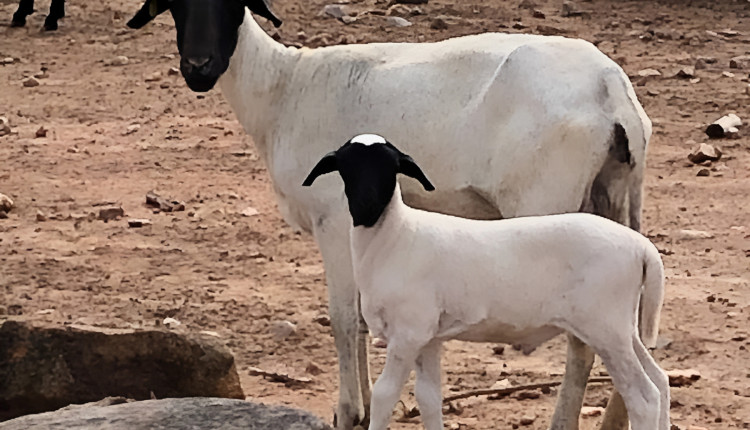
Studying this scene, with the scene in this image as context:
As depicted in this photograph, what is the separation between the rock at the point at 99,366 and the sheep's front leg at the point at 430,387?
1.18 meters

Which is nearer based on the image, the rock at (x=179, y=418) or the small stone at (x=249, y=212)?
the rock at (x=179, y=418)

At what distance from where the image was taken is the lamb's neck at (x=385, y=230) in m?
4.43

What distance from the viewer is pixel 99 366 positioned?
559cm

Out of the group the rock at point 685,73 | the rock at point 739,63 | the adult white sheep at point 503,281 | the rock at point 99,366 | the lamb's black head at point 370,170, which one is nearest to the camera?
the lamb's black head at point 370,170

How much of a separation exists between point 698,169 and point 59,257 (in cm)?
434

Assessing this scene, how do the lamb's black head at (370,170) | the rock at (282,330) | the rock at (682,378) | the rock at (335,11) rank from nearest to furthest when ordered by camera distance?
1. the lamb's black head at (370,170)
2. the rock at (682,378)
3. the rock at (282,330)
4. the rock at (335,11)

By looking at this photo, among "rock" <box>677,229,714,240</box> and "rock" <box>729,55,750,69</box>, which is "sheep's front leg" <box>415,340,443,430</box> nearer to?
"rock" <box>677,229,714,240</box>

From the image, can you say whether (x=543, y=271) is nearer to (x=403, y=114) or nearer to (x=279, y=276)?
(x=403, y=114)

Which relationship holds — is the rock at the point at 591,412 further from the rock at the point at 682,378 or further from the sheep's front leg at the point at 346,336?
the sheep's front leg at the point at 346,336

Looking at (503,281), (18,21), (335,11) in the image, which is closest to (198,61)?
(503,281)

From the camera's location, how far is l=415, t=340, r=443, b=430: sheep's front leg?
4.64 metres

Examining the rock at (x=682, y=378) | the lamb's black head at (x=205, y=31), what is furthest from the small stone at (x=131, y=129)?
the rock at (x=682, y=378)

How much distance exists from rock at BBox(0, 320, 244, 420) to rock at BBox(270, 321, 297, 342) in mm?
1282

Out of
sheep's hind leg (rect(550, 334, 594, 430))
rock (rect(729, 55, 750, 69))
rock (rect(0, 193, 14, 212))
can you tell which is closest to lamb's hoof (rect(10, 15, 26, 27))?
rock (rect(0, 193, 14, 212))
